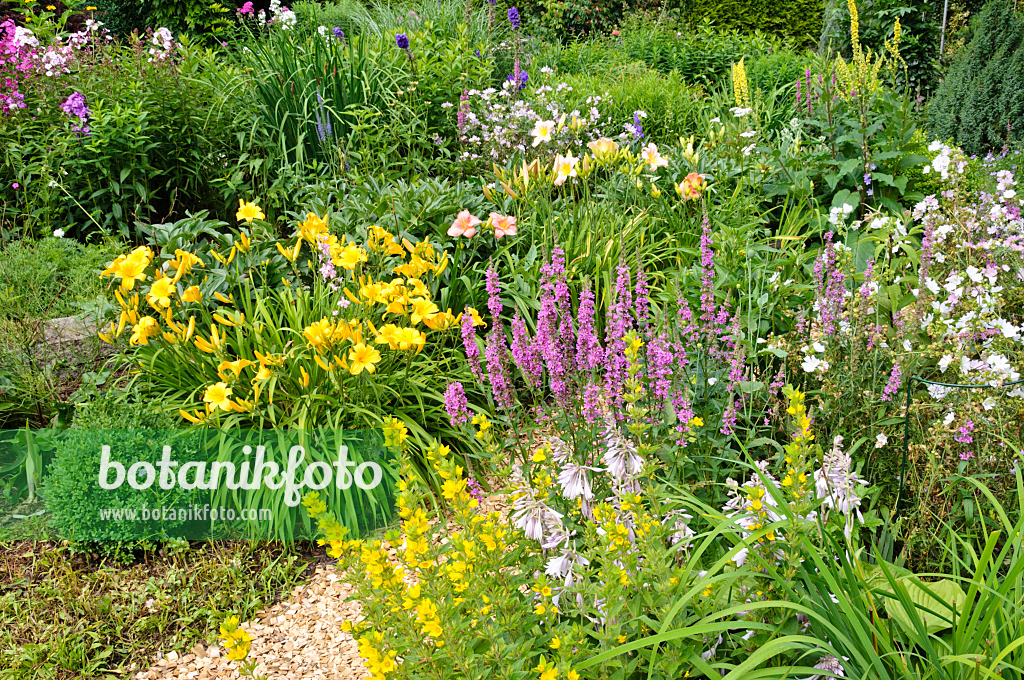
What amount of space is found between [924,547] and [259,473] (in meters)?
2.29

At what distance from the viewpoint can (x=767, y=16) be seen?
1181cm

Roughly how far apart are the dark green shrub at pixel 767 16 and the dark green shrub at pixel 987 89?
619 cm

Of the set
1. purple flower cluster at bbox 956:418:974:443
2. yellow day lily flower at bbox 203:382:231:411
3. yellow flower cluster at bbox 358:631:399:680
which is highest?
yellow day lily flower at bbox 203:382:231:411

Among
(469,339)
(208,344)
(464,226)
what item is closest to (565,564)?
(469,339)

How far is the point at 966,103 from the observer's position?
5.63 metres

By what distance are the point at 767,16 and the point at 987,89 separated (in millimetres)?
7110

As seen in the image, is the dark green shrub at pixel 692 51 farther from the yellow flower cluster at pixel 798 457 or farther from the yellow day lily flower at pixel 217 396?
the yellow flower cluster at pixel 798 457

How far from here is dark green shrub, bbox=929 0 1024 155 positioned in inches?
214

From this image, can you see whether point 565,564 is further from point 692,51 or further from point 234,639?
point 692,51

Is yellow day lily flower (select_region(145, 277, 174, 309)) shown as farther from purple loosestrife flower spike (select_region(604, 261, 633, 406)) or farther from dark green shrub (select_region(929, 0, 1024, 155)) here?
dark green shrub (select_region(929, 0, 1024, 155))

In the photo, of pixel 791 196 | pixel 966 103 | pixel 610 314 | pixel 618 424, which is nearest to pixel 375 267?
pixel 610 314

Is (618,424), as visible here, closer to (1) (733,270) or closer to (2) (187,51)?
(1) (733,270)

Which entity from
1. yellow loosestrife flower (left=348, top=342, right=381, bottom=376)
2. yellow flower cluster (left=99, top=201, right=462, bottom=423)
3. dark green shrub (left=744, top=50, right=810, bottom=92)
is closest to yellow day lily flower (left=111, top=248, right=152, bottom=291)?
yellow flower cluster (left=99, top=201, right=462, bottom=423)

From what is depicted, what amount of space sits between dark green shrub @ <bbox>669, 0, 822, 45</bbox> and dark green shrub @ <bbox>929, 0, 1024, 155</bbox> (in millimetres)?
6194
